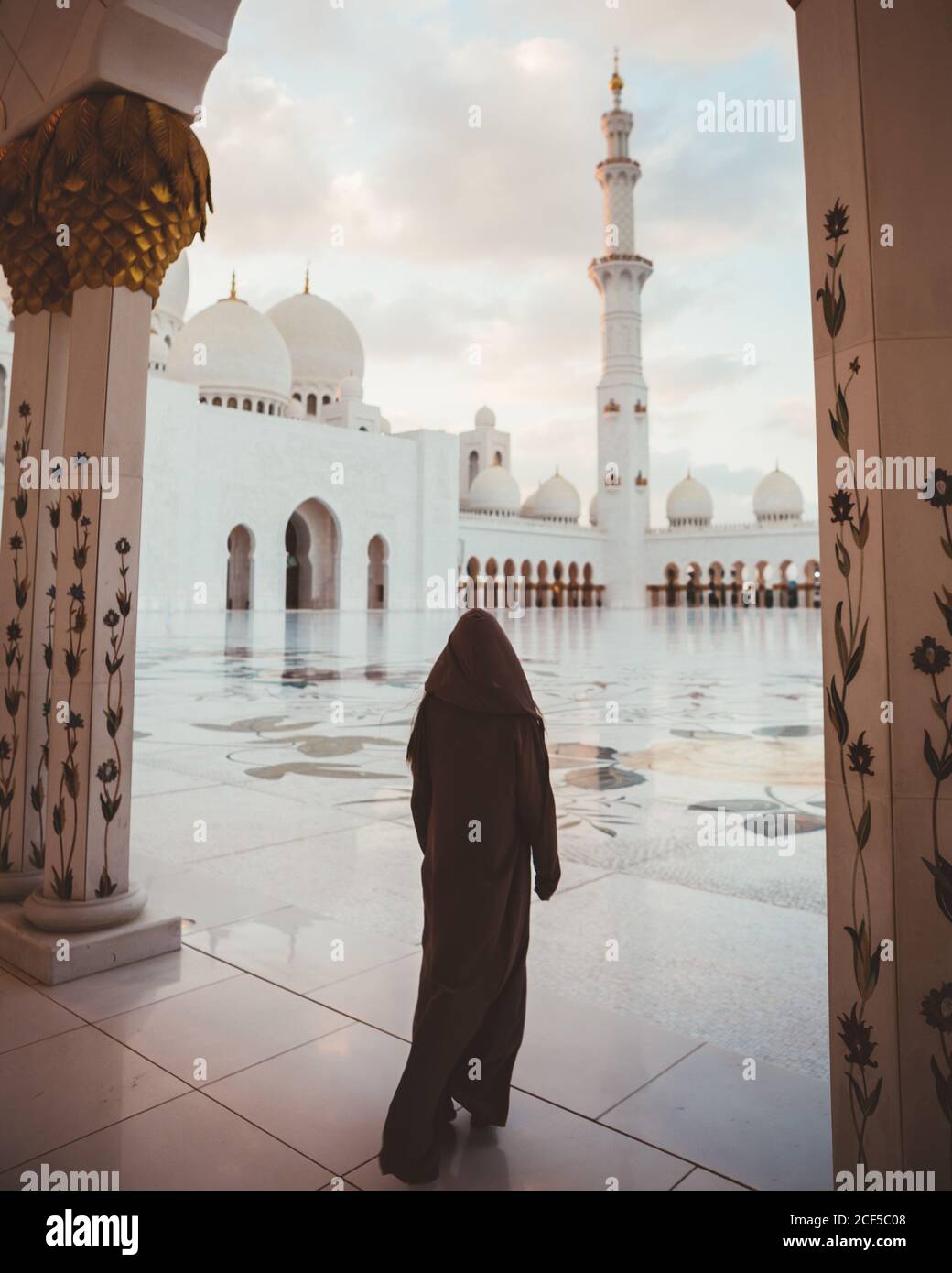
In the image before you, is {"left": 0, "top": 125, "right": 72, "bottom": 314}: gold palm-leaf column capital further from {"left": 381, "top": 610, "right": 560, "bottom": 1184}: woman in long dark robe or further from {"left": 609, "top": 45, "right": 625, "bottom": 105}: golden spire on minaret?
{"left": 609, "top": 45, "right": 625, "bottom": 105}: golden spire on minaret

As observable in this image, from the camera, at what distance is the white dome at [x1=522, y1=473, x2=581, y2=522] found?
3192 centimetres

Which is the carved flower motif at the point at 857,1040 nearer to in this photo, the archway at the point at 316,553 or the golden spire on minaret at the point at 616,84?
the archway at the point at 316,553

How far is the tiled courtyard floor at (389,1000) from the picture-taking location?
121 centimetres

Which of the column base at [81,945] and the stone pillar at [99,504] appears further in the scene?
the stone pillar at [99,504]

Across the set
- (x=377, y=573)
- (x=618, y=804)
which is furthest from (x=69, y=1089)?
(x=377, y=573)

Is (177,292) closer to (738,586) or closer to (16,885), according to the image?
(738,586)

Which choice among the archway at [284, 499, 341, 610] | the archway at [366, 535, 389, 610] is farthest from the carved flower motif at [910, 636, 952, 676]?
the archway at [366, 535, 389, 610]

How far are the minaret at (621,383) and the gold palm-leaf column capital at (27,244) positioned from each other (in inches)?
1042

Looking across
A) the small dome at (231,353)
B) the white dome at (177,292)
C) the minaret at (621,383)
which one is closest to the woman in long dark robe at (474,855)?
the small dome at (231,353)

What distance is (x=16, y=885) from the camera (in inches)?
81.4

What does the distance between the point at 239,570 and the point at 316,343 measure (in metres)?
7.40

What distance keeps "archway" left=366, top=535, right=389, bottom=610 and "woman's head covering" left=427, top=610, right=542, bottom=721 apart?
70.9ft

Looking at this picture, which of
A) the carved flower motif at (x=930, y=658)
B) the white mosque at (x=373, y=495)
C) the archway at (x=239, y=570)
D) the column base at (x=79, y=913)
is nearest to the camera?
the carved flower motif at (x=930, y=658)
